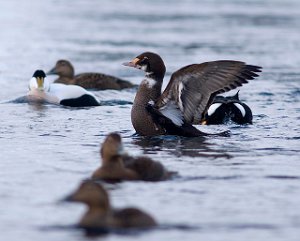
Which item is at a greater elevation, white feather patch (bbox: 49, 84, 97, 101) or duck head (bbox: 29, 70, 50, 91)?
duck head (bbox: 29, 70, 50, 91)

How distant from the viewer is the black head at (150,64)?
41.5ft

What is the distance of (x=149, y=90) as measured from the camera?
41.8 feet

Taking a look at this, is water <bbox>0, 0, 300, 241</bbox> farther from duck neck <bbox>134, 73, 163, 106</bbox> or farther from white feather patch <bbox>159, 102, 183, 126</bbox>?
duck neck <bbox>134, 73, 163, 106</bbox>

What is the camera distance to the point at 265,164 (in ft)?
35.4

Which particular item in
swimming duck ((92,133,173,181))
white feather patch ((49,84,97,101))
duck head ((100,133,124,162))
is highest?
white feather patch ((49,84,97,101))

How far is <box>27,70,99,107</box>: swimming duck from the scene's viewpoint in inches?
637

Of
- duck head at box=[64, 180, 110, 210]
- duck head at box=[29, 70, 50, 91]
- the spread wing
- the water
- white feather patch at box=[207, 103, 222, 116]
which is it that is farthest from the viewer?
duck head at box=[29, 70, 50, 91]

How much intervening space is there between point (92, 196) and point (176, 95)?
4890 millimetres

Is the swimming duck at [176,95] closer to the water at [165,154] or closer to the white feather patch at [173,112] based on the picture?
the white feather patch at [173,112]

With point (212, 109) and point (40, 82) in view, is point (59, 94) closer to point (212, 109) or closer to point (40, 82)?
point (40, 82)

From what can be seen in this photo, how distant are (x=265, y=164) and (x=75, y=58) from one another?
14226 millimetres

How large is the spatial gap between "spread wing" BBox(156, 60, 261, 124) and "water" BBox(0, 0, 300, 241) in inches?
16.4

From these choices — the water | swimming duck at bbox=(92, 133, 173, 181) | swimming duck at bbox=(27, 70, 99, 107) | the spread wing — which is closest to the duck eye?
the spread wing

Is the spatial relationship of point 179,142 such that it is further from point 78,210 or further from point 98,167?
point 78,210
